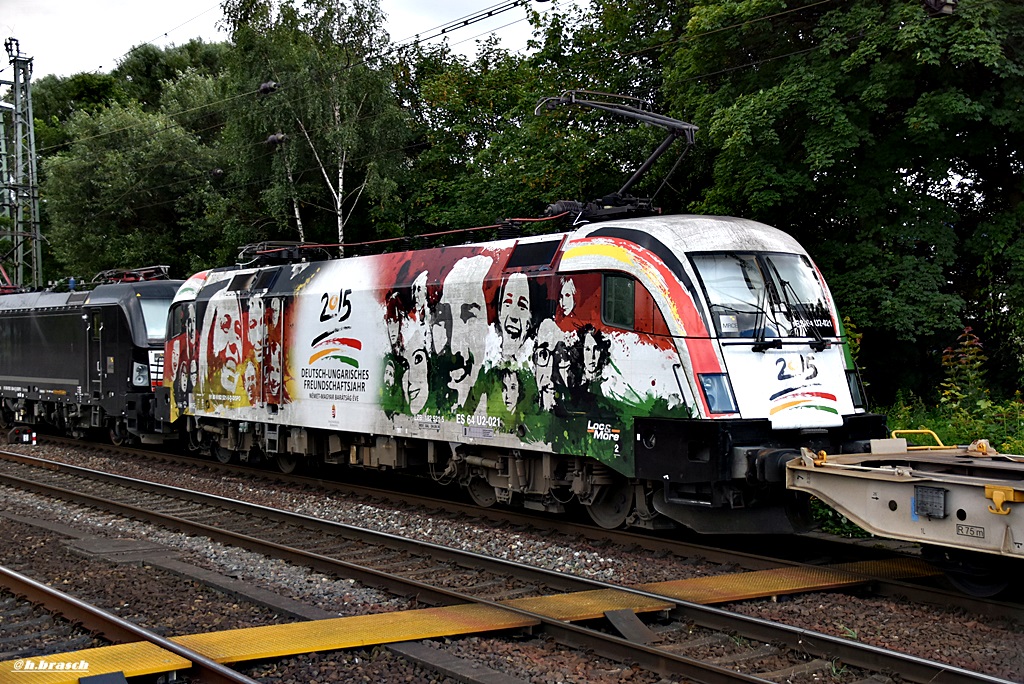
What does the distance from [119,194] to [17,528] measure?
29.3 m

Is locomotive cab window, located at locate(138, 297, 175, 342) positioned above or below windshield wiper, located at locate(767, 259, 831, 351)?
above

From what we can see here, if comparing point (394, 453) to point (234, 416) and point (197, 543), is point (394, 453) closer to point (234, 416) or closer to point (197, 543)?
point (197, 543)

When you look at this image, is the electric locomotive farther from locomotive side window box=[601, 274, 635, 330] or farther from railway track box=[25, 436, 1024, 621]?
locomotive side window box=[601, 274, 635, 330]

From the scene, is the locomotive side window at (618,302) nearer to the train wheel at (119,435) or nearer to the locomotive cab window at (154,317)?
the locomotive cab window at (154,317)

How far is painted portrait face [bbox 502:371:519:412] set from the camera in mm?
11344

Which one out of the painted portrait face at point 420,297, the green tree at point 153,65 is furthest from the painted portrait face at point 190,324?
the green tree at point 153,65

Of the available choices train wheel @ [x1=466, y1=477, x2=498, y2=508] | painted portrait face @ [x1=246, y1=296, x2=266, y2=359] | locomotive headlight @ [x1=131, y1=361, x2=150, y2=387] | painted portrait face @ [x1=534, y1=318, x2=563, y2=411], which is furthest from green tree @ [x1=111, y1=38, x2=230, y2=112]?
painted portrait face @ [x1=534, y1=318, x2=563, y2=411]

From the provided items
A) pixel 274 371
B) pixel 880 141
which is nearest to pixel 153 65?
pixel 274 371

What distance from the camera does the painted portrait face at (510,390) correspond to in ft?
37.2

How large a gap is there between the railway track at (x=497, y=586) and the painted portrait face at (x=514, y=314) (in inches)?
97.6

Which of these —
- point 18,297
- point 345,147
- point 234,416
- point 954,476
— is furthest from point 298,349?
point 345,147

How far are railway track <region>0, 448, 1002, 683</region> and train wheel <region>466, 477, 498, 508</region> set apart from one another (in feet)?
6.73

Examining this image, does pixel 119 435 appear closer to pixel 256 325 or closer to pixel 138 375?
pixel 138 375

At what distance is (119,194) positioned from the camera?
38.6 m
